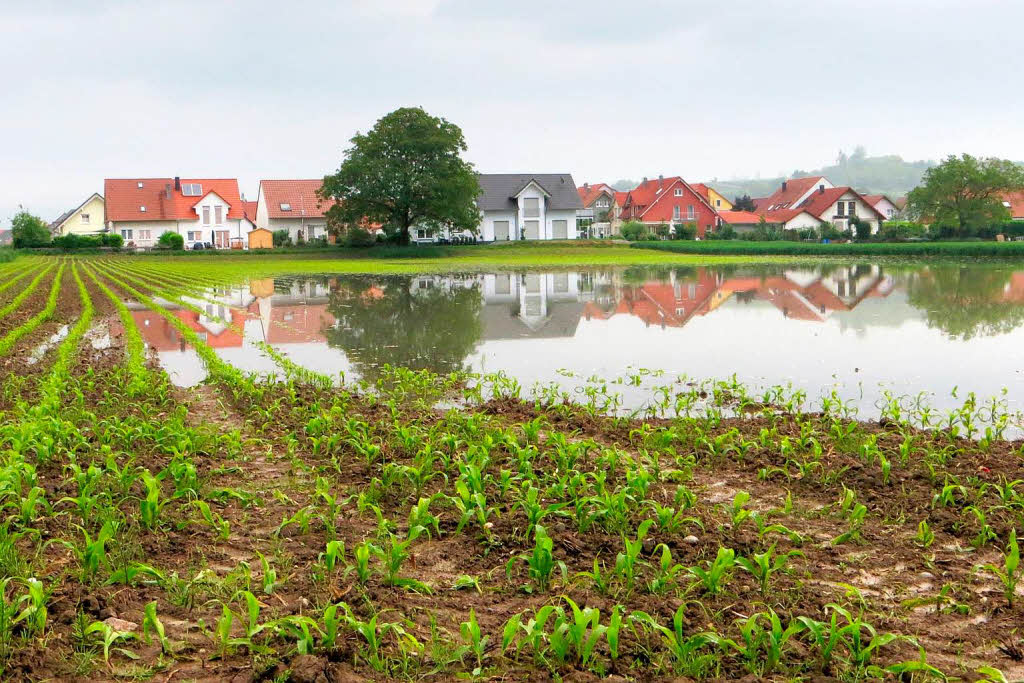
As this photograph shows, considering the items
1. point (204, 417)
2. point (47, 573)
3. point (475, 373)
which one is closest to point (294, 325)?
point (475, 373)

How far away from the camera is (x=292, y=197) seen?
266ft

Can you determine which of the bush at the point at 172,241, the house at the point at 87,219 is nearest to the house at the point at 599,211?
the bush at the point at 172,241

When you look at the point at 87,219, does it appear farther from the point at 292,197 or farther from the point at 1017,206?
the point at 1017,206

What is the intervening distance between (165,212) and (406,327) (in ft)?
233

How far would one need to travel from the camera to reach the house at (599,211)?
92.2 meters

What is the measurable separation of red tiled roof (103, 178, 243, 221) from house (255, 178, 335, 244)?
4.65m

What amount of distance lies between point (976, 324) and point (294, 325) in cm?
1431

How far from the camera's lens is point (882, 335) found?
1519 centimetres

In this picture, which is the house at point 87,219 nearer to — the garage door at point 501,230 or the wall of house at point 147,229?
the wall of house at point 147,229

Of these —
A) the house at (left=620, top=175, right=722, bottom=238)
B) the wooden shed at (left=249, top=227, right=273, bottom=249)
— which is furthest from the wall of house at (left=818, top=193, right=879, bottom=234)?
the wooden shed at (left=249, top=227, right=273, bottom=249)

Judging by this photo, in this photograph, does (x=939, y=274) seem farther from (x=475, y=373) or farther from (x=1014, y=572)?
(x=1014, y=572)

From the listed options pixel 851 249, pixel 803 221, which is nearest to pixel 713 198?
pixel 803 221

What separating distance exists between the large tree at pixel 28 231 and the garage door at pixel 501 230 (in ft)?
126

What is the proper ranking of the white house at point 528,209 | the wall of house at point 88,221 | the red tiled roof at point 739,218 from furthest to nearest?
the red tiled roof at point 739,218 → the wall of house at point 88,221 → the white house at point 528,209
